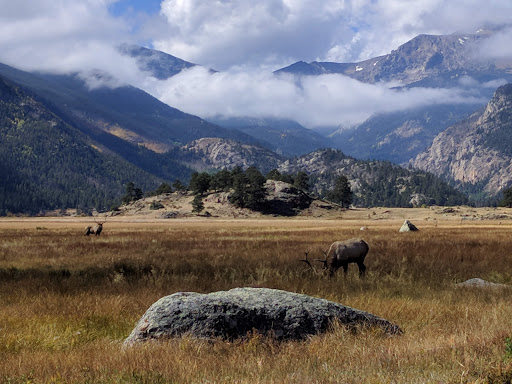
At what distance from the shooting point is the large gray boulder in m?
7.70

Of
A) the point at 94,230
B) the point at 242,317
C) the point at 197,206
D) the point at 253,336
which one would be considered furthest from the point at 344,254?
the point at 197,206

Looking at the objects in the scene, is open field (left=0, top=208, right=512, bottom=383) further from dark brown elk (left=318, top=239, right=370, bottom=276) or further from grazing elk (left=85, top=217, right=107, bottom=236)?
grazing elk (left=85, top=217, right=107, bottom=236)

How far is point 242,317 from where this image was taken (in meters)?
8.02

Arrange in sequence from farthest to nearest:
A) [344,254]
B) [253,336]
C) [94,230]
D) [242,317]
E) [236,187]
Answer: [236,187] < [94,230] < [344,254] < [242,317] < [253,336]

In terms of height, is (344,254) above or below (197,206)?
above

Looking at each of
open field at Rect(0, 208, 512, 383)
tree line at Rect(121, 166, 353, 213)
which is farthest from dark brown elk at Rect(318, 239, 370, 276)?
tree line at Rect(121, 166, 353, 213)

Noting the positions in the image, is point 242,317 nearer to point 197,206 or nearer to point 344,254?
point 344,254

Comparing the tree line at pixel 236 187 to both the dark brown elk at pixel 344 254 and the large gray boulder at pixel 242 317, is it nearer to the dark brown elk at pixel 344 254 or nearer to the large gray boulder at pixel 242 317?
the dark brown elk at pixel 344 254

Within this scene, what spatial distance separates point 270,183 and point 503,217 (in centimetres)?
6223

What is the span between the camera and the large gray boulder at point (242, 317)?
770cm

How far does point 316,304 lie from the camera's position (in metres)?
8.61

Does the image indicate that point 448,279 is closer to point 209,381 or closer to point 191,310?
point 191,310

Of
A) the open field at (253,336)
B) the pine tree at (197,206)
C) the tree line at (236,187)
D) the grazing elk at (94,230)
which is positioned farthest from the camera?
the tree line at (236,187)

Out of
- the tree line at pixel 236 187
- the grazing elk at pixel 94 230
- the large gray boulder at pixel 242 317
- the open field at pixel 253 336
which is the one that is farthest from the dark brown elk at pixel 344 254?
the tree line at pixel 236 187
